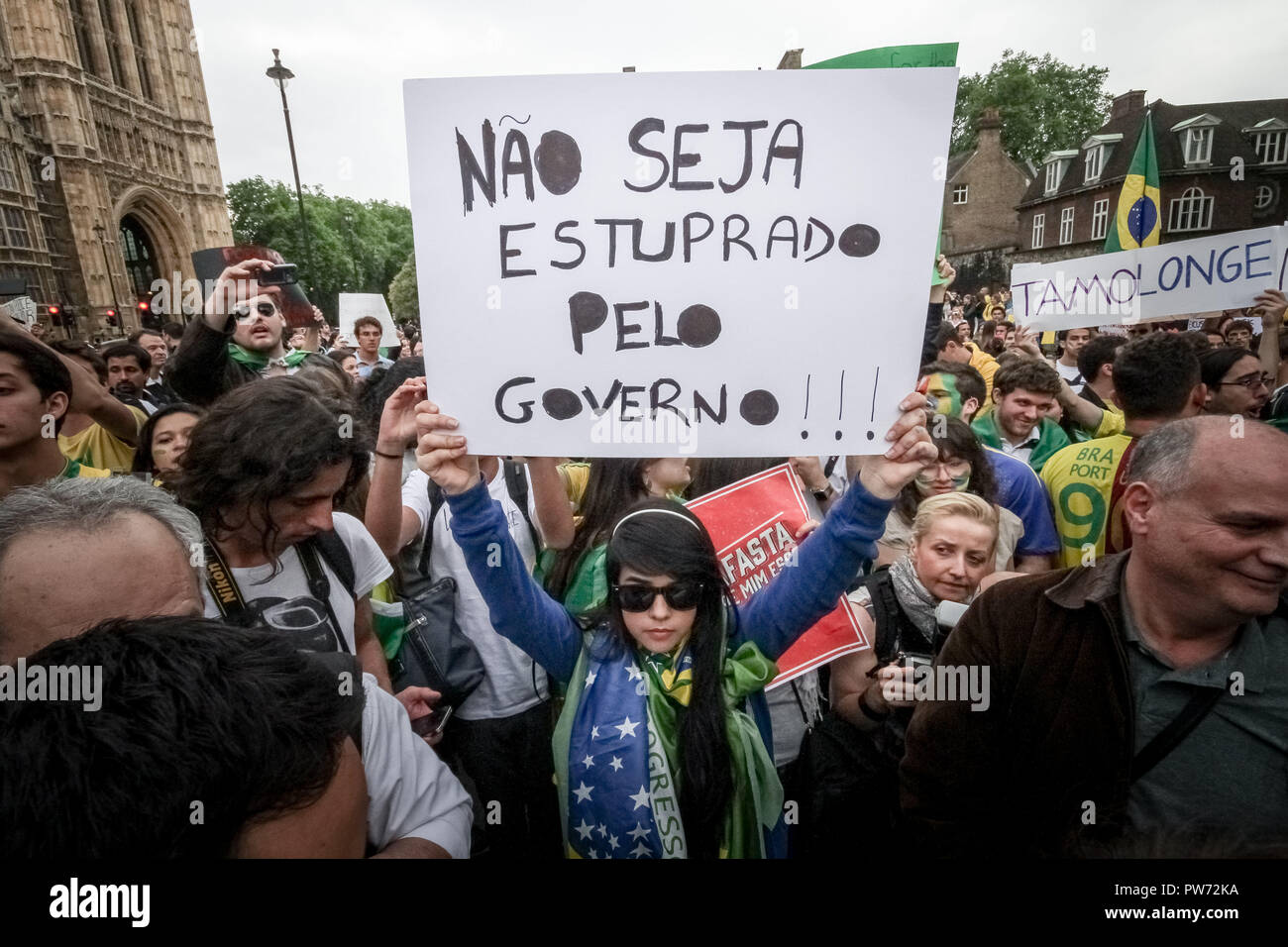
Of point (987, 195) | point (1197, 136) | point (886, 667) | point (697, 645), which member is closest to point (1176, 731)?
point (886, 667)

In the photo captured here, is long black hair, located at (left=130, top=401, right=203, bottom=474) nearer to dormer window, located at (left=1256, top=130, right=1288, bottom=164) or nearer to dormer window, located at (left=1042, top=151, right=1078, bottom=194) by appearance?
dormer window, located at (left=1256, top=130, right=1288, bottom=164)

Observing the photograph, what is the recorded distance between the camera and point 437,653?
219 cm

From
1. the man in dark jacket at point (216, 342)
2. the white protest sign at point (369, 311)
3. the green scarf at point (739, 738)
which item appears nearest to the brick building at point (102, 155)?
the white protest sign at point (369, 311)

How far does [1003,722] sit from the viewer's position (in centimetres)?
152

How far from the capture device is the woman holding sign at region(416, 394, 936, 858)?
156 cm

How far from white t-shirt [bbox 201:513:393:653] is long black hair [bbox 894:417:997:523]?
2094 mm

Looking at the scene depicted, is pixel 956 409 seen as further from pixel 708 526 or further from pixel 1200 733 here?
pixel 1200 733

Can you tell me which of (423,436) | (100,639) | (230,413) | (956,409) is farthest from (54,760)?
(956,409)


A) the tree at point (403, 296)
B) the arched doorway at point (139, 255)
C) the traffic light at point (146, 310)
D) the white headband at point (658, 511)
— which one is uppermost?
the arched doorway at point (139, 255)

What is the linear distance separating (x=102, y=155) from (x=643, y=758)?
40.2m

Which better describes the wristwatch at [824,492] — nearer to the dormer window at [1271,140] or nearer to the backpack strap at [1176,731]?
the backpack strap at [1176,731]

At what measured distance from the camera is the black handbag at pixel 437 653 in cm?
Answer: 218

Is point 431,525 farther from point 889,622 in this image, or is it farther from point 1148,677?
point 1148,677
